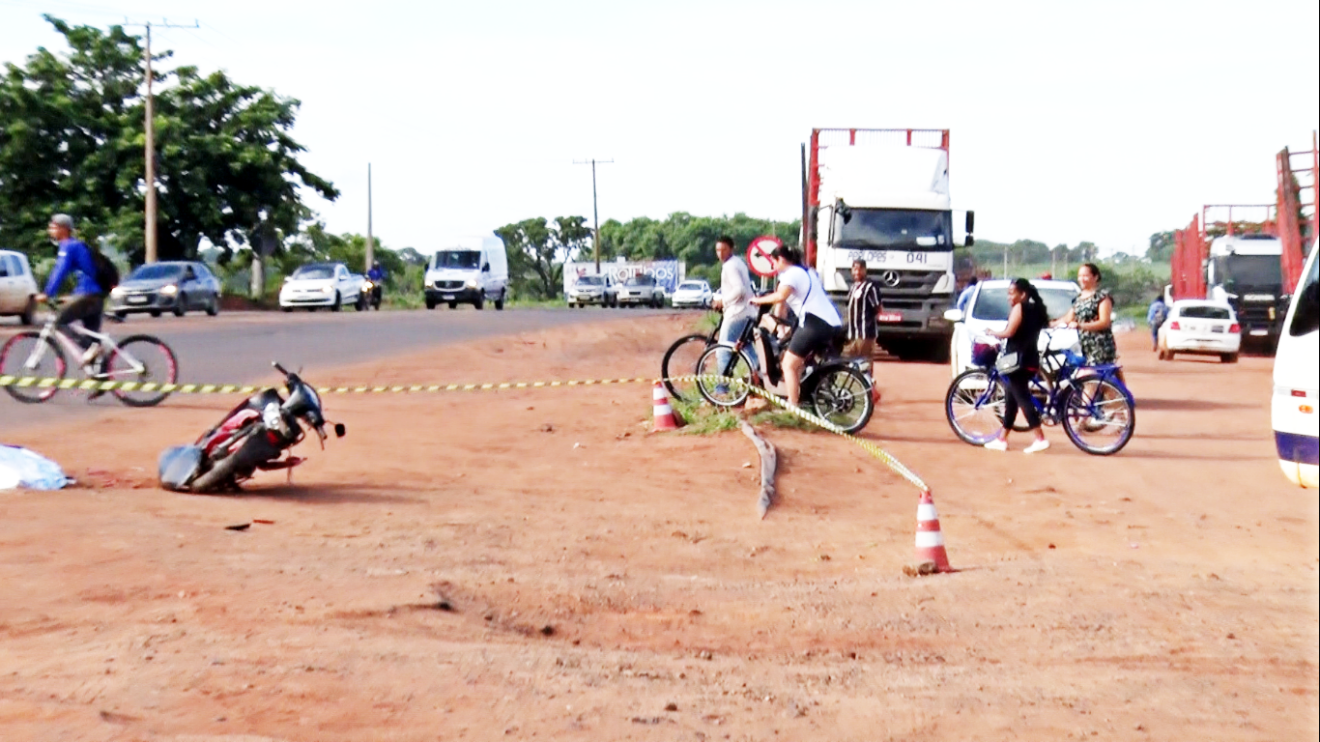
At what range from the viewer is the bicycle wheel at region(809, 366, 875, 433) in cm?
1458

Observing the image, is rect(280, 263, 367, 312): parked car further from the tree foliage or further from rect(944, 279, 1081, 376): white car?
rect(944, 279, 1081, 376): white car

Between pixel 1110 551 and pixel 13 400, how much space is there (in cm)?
1108

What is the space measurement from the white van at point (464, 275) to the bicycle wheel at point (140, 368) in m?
35.1

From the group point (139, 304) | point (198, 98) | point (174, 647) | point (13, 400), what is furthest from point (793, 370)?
point (198, 98)

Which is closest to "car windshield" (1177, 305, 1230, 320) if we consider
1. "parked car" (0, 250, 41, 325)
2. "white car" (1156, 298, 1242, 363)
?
"white car" (1156, 298, 1242, 363)

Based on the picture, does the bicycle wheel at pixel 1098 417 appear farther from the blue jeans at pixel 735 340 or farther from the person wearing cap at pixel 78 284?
the person wearing cap at pixel 78 284

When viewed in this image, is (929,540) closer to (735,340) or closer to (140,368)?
(735,340)

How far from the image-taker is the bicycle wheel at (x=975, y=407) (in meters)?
14.4

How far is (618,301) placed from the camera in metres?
70.1

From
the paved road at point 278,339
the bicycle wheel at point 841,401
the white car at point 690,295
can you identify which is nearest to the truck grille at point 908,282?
the paved road at point 278,339

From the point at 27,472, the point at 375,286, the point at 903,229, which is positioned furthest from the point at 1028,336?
the point at 375,286

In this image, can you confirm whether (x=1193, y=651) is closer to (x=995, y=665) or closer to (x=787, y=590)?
(x=995, y=665)

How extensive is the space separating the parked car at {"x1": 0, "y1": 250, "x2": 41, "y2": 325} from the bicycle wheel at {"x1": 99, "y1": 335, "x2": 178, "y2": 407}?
15.8 meters

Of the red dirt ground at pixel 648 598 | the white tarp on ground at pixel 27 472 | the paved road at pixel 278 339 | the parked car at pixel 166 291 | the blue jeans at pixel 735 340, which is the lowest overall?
the red dirt ground at pixel 648 598
